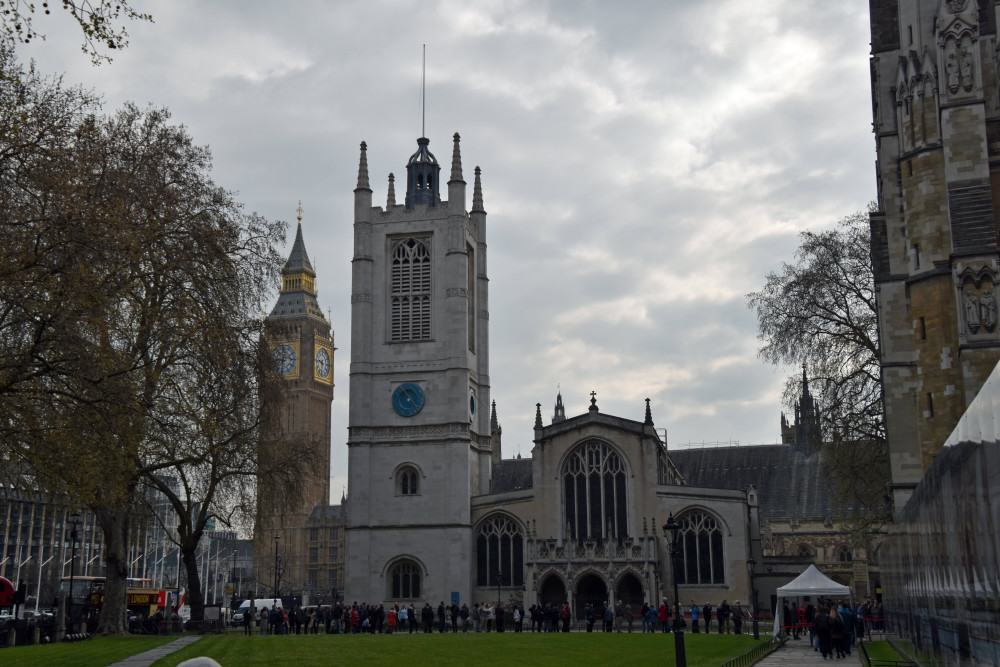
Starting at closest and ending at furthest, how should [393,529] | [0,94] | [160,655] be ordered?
[0,94] → [160,655] → [393,529]

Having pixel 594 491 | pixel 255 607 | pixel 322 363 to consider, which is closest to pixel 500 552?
pixel 594 491

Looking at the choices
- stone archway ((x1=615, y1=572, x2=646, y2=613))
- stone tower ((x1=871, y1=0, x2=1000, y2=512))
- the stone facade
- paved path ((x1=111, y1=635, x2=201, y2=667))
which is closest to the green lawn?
paved path ((x1=111, y1=635, x2=201, y2=667))

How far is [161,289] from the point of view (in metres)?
25.7

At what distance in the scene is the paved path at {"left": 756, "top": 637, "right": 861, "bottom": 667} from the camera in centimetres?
2272

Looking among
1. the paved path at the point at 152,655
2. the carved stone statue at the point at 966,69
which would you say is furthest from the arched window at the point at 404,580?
the carved stone statue at the point at 966,69

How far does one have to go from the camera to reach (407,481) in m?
52.4

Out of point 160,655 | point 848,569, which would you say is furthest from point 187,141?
point 848,569

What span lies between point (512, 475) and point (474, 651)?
157 ft

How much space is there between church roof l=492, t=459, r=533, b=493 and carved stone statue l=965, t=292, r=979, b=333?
162 ft

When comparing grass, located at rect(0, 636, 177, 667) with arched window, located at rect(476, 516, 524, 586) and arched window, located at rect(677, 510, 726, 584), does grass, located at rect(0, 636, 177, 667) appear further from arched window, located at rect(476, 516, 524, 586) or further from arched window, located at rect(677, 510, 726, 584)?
arched window, located at rect(677, 510, 726, 584)

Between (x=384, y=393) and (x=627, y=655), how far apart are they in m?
30.6

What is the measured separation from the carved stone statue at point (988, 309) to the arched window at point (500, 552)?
3069 cm

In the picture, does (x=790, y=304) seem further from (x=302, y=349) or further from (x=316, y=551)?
(x=302, y=349)

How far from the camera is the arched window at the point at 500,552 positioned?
50.3m
